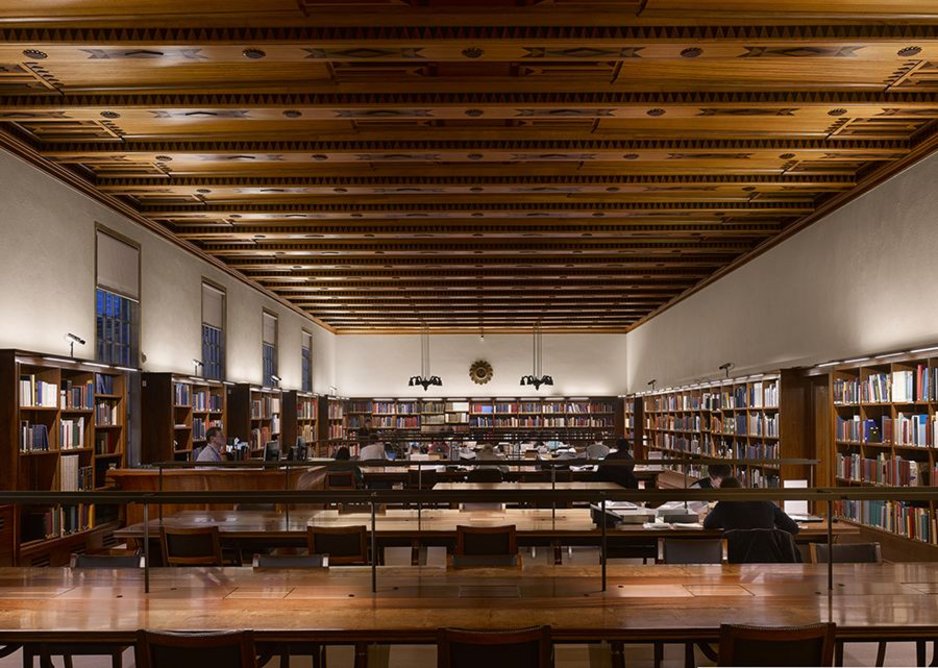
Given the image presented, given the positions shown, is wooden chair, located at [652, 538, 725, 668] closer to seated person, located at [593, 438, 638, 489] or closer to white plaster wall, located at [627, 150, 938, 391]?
white plaster wall, located at [627, 150, 938, 391]

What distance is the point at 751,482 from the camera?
11.8 metres

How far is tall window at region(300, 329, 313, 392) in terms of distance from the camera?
64.7 ft

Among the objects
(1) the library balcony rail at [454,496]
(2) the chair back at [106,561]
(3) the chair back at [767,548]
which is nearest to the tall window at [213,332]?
(2) the chair back at [106,561]

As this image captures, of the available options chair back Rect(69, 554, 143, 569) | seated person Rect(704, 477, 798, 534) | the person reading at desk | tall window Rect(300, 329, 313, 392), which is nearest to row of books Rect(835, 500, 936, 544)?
seated person Rect(704, 477, 798, 534)

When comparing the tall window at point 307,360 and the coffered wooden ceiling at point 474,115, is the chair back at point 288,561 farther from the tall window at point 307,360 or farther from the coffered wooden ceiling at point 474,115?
the tall window at point 307,360

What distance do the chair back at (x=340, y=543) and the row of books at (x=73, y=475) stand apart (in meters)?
3.08

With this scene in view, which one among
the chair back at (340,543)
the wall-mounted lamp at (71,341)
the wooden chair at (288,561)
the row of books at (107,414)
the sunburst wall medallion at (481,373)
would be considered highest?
the wall-mounted lamp at (71,341)

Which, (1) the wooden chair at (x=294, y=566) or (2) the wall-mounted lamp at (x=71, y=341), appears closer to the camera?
(1) the wooden chair at (x=294, y=566)

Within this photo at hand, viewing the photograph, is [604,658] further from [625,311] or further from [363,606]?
[625,311]

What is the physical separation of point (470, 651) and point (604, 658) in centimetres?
48

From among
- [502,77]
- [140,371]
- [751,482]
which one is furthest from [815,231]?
[140,371]

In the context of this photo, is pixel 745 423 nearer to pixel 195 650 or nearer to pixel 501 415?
pixel 195 650

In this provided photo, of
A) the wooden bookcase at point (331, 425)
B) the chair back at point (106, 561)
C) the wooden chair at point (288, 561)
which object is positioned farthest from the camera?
the wooden bookcase at point (331, 425)

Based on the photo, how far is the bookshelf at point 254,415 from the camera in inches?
535
